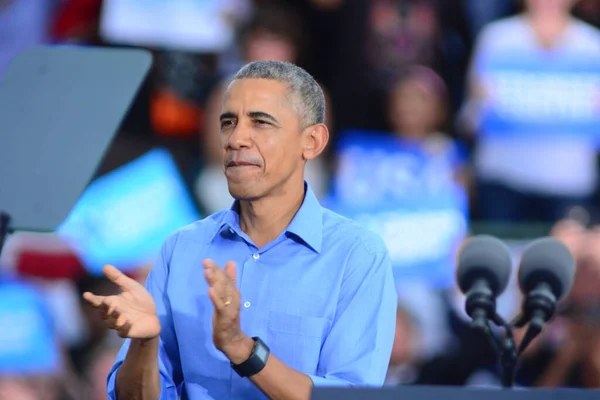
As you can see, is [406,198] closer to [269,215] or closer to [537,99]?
[537,99]

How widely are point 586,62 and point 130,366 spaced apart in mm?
4504

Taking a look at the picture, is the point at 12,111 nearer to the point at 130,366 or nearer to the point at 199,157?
the point at 130,366

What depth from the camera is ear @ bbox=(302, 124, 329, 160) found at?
2.56 metres

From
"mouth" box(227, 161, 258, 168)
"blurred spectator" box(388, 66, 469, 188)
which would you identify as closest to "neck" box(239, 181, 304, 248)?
"mouth" box(227, 161, 258, 168)

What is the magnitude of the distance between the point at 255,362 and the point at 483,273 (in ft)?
2.38

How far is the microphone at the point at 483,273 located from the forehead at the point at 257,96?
60cm

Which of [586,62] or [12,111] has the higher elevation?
[586,62]

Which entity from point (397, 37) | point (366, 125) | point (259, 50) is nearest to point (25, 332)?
point (259, 50)

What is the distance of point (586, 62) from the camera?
6176 millimetres

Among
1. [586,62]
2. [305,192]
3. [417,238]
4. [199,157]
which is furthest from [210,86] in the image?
[305,192]

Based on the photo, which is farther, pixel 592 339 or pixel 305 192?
pixel 592 339

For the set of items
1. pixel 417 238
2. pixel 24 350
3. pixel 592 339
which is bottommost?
pixel 24 350

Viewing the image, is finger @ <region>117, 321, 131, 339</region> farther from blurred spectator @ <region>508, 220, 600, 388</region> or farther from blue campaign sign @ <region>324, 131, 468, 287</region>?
blue campaign sign @ <region>324, 131, 468, 287</region>

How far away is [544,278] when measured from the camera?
2.64 metres
